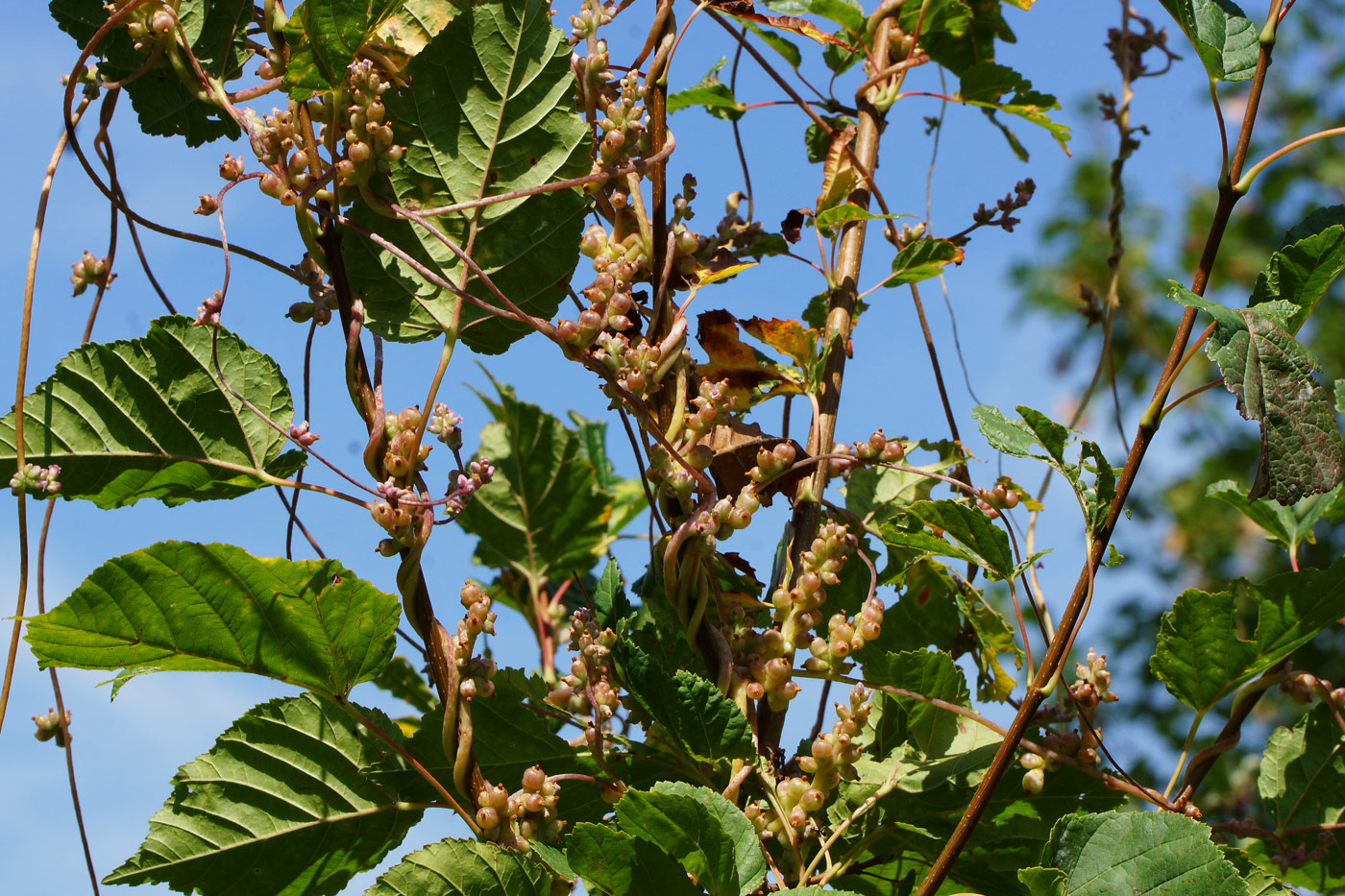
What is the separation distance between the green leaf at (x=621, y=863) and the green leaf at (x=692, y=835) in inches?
0.4

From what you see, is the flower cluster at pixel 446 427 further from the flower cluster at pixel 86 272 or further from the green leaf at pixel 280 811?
the flower cluster at pixel 86 272

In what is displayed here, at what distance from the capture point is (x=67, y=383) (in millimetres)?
705

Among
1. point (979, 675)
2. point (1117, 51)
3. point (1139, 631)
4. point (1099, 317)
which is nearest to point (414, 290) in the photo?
point (979, 675)

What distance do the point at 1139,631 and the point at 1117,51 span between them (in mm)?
6902

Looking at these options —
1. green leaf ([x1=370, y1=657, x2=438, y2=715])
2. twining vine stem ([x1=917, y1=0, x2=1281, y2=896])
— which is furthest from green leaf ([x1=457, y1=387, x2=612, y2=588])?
twining vine stem ([x1=917, y1=0, x2=1281, y2=896])

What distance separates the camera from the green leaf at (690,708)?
0.62 m

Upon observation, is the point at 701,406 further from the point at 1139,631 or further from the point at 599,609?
the point at 1139,631

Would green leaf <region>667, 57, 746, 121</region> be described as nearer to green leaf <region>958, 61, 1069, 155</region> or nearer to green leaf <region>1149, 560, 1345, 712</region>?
green leaf <region>958, 61, 1069, 155</region>

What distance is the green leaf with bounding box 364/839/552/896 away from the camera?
23.4 inches

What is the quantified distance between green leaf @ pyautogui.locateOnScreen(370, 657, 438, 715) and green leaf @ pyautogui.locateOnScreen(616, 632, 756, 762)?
503 millimetres

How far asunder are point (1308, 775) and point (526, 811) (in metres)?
→ 0.70

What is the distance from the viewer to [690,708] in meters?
0.62

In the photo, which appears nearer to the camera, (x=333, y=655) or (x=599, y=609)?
(x=333, y=655)

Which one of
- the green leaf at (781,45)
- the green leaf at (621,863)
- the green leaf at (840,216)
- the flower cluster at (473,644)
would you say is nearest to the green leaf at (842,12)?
the green leaf at (781,45)
